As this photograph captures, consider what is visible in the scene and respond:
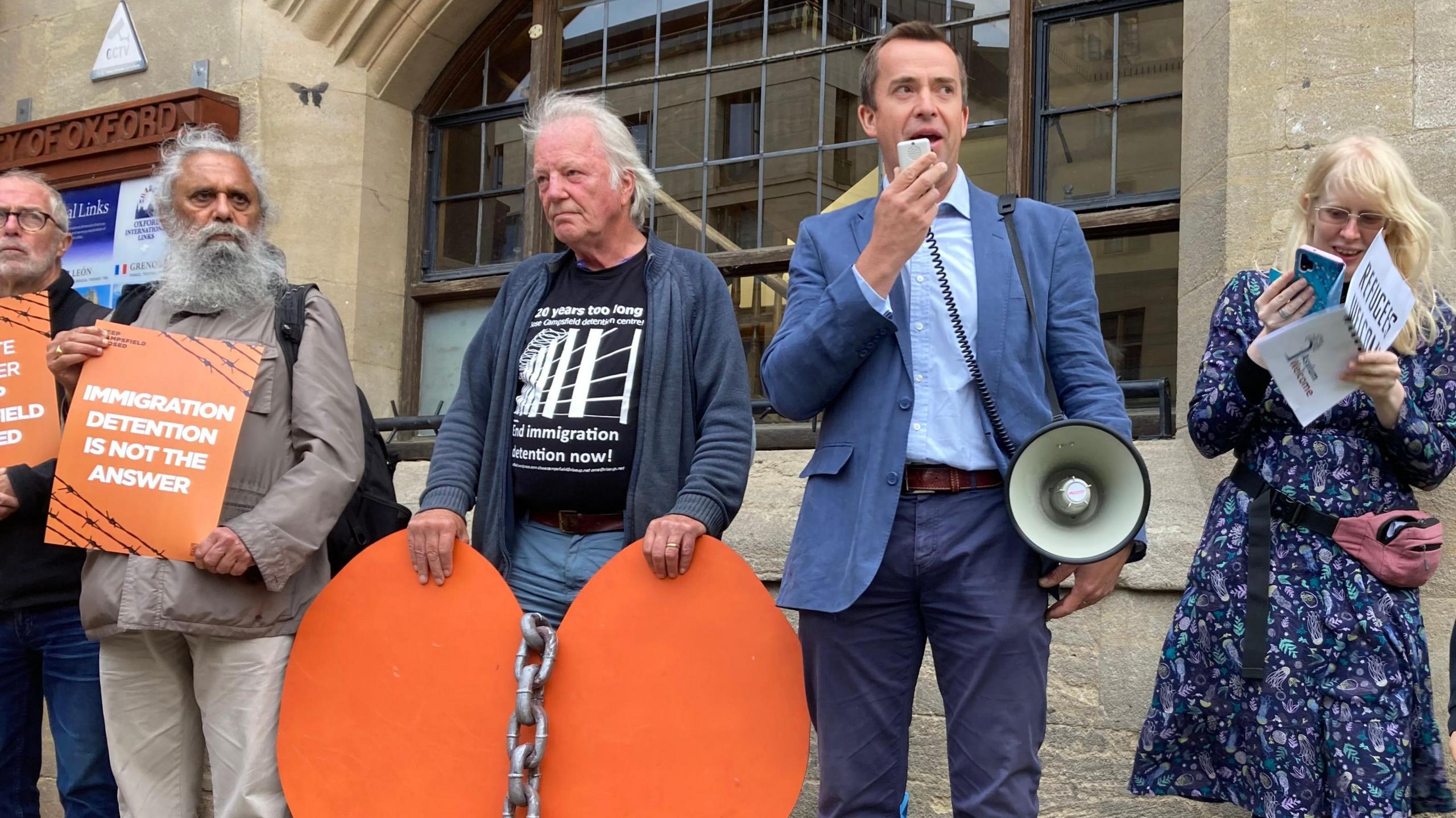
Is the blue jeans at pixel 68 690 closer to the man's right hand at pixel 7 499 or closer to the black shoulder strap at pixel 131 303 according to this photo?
the man's right hand at pixel 7 499

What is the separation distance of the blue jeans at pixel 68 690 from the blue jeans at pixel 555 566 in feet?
3.98

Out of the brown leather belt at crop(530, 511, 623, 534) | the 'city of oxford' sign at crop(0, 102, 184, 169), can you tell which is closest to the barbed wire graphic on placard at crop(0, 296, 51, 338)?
the brown leather belt at crop(530, 511, 623, 534)

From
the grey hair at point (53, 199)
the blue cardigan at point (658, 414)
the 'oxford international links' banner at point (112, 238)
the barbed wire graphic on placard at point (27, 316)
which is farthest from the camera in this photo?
the 'oxford international links' banner at point (112, 238)

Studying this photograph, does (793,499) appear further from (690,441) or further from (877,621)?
(877,621)

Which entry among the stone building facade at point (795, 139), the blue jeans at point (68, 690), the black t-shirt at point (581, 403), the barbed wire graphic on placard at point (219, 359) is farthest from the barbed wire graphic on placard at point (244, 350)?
the stone building facade at point (795, 139)

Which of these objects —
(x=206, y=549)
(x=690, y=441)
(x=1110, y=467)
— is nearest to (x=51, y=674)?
(x=206, y=549)

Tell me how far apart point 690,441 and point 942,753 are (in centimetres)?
147

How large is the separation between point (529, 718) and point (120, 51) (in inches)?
165

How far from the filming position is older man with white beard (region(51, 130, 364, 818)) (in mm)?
3244

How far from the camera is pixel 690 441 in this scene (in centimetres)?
322

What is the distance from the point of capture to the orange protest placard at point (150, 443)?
3.25 m

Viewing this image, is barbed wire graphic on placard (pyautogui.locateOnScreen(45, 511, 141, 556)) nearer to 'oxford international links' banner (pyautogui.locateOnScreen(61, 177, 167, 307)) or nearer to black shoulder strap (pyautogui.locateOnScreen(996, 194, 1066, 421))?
black shoulder strap (pyautogui.locateOnScreen(996, 194, 1066, 421))

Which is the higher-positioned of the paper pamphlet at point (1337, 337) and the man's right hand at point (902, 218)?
the man's right hand at point (902, 218)

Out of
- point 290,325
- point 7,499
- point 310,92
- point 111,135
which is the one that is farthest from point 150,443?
point 111,135
